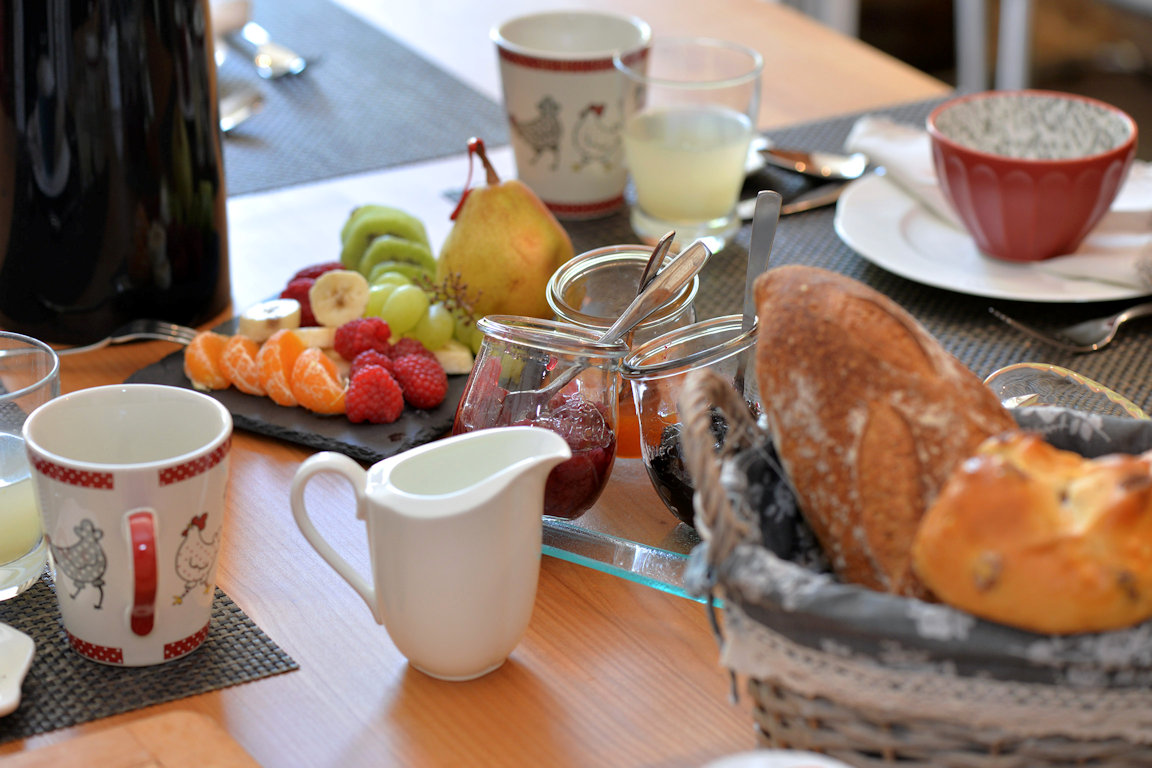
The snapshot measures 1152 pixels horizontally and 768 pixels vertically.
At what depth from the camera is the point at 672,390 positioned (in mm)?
725

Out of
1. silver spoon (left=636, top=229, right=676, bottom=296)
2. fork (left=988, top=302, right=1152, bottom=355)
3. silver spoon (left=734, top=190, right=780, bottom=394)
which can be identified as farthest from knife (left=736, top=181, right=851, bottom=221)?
silver spoon (left=734, top=190, right=780, bottom=394)

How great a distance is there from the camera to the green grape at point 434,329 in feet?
3.05

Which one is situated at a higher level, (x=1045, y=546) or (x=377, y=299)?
(x=1045, y=546)

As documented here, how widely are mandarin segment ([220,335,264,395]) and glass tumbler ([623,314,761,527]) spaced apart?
30 cm

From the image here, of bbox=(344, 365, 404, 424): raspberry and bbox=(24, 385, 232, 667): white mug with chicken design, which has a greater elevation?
bbox=(24, 385, 232, 667): white mug with chicken design

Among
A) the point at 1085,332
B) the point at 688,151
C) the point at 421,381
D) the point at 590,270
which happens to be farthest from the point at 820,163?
the point at 421,381

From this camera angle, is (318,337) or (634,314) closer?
(634,314)

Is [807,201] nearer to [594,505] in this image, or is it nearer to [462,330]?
[462,330]

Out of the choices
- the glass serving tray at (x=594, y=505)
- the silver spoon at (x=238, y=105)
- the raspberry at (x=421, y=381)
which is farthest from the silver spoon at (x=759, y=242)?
the silver spoon at (x=238, y=105)

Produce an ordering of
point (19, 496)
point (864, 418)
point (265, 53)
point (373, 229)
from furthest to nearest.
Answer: point (265, 53) < point (373, 229) < point (19, 496) < point (864, 418)

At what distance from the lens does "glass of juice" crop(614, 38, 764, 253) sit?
1.10 m

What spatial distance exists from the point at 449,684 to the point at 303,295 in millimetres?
434

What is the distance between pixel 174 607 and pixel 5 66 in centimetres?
45

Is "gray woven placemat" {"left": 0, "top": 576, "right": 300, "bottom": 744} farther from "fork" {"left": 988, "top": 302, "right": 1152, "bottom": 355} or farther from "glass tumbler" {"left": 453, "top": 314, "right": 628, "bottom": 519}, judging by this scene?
"fork" {"left": 988, "top": 302, "right": 1152, "bottom": 355}
